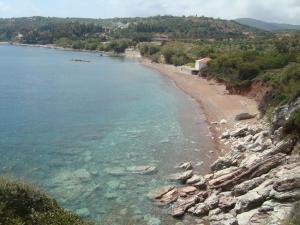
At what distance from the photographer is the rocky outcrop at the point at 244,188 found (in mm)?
23984

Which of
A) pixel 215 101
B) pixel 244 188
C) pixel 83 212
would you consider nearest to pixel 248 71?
pixel 215 101

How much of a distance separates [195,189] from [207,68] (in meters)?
71.8

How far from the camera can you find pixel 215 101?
68.7 metres

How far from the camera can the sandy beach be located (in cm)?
5403

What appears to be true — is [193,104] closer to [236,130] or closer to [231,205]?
[236,130]

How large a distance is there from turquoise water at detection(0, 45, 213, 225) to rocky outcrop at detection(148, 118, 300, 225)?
70.6 inches

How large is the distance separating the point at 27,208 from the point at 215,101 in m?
53.4

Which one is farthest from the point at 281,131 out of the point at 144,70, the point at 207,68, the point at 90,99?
the point at 144,70

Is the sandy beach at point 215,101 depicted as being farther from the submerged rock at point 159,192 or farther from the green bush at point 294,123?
the submerged rock at point 159,192

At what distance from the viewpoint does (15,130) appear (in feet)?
160

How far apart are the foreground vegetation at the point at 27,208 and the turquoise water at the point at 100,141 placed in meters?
8.87

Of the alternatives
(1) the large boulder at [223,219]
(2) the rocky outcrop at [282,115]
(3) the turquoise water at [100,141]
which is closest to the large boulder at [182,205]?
(3) the turquoise water at [100,141]

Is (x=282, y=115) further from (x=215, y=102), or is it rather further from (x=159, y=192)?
(x=215, y=102)

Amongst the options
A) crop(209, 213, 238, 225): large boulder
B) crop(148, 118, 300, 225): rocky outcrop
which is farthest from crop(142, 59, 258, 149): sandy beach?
Answer: crop(209, 213, 238, 225): large boulder
